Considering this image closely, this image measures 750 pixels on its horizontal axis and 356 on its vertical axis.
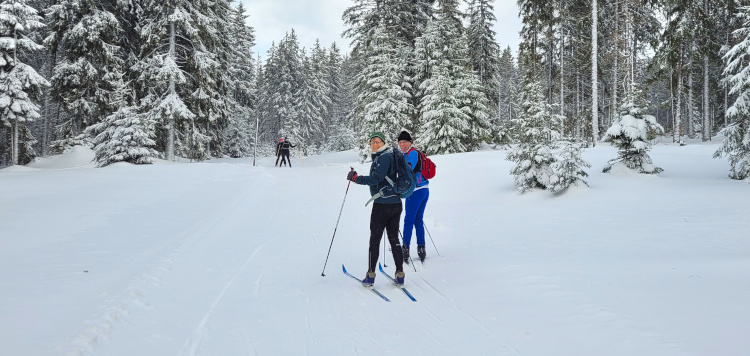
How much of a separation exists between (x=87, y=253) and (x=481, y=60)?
29.6 metres

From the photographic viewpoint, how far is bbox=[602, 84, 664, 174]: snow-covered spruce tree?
11188 millimetres

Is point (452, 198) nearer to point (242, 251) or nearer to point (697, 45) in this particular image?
point (242, 251)

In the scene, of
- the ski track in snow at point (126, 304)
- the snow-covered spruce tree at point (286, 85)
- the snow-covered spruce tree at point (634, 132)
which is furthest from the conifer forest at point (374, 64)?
the snow-covered spruce tree at point (286, 85)

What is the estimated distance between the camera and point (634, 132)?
1113 cm

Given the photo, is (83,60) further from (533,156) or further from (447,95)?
(533,156)

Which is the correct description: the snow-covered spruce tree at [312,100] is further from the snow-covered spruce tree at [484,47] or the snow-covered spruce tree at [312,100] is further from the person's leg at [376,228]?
the person's leg at [376,228]

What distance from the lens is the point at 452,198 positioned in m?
12.9

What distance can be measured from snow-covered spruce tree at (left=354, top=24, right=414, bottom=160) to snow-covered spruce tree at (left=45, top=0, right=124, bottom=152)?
48.6 feet

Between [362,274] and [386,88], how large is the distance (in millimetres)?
21576

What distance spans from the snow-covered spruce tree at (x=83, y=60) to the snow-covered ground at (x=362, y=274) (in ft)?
45.6

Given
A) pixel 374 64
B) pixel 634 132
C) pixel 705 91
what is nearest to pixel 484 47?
pixel 374 64

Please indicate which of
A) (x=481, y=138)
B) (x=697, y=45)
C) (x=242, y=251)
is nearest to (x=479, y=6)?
(x=481, y=138)

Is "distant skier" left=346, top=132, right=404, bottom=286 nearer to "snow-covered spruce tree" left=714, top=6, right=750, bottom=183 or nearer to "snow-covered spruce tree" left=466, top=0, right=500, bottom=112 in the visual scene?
"snow-covered spruce tree" left=714, top=6, right=750, bottom=183

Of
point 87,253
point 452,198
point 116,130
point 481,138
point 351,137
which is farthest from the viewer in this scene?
point 351,137
